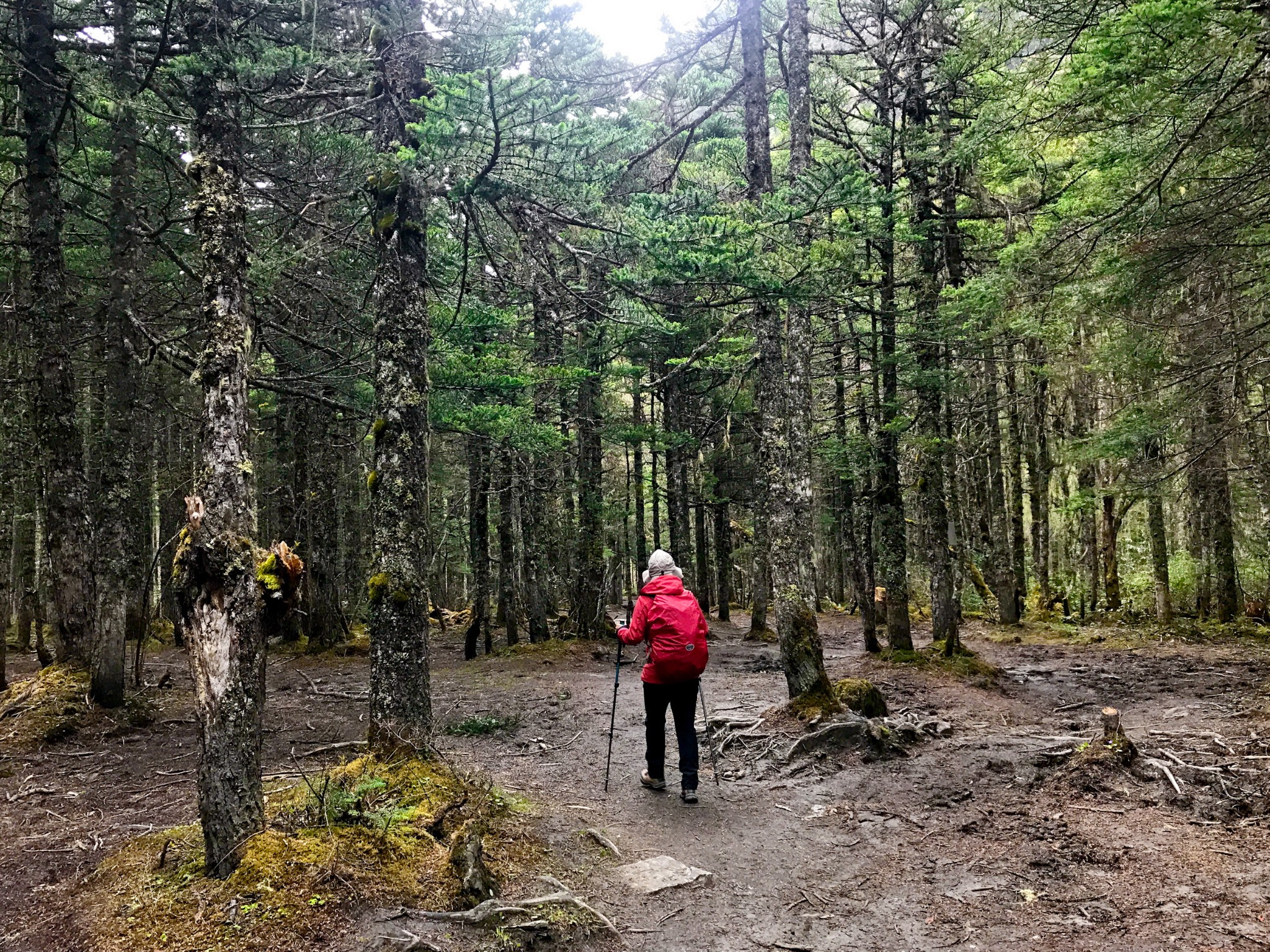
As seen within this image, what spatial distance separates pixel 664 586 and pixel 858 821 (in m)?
2.77

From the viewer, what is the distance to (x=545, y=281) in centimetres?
816

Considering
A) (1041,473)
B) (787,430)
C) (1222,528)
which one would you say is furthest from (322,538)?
(1222,528)

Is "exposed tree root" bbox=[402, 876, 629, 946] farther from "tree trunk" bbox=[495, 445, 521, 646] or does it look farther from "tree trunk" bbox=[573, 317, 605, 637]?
"tree trunk" bbox=[573, 317, 605, 637]

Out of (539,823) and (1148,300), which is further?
(1148,300)

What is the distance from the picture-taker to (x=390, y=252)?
21.4 ft

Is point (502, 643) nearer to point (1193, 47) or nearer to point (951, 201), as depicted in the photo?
point (951, 201)

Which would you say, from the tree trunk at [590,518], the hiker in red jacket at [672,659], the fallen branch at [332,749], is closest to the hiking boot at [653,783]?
the hiker in red jacket at [672,659]

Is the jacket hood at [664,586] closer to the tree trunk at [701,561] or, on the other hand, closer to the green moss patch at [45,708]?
the green moss patch at [45,708]

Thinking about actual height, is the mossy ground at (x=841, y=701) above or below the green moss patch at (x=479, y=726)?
above

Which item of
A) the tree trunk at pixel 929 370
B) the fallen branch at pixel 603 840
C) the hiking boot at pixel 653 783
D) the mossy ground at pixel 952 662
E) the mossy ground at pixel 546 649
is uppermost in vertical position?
the tree trunk at pixel 929 370

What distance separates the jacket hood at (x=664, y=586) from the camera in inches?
279

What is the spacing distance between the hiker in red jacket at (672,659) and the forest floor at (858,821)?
1.71ft

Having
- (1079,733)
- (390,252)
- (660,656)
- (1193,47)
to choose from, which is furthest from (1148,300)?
(390,252)

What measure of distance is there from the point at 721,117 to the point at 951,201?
4.92m
